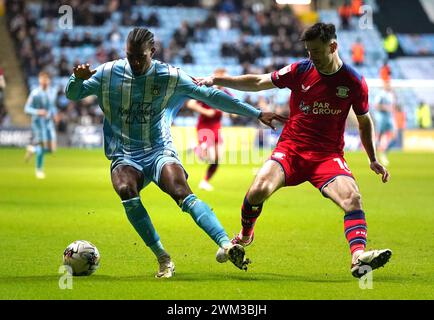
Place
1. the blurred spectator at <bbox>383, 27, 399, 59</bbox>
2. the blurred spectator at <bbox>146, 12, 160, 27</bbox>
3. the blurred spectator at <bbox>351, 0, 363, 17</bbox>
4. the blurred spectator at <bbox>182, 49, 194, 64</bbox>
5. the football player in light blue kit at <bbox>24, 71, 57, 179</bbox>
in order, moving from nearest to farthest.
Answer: the football player in light blue kit at <bbox>24, 71, 57, 179</bbox> → the blurred spectator at <bbox>182, 49, 194, 64</bbox> → the blurred spectator at <bbox>146, 12, 160, 27</bbox> → the blurred spectator at <bbox>383, 27, 399, 59</bbox> → the blurred spectator at <bbox>351, 0, 363, 17</bbox>

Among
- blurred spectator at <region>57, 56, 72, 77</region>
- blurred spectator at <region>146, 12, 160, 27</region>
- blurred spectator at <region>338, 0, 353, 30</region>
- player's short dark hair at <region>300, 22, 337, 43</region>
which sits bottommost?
player's short dark hair at <region>300, 22, 337, 43</region>

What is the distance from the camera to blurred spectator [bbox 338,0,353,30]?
38.2 m

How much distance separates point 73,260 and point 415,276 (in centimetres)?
298

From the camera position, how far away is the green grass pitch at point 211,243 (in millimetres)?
6938

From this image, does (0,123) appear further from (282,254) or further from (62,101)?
(282,254)

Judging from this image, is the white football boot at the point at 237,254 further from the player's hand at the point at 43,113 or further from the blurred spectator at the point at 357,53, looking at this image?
the blurred spectator at the point at 357,53

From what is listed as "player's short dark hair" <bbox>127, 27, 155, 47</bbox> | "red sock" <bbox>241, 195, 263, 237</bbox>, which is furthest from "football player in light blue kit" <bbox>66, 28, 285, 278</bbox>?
"red sock" <bbox>241, 195, 263, 237</bbox>

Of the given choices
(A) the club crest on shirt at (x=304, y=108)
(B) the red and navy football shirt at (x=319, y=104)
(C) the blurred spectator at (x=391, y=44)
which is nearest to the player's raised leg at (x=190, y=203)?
(B) the red and navy football shirt at (x=319, y=104)

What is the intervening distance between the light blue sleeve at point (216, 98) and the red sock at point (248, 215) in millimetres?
945

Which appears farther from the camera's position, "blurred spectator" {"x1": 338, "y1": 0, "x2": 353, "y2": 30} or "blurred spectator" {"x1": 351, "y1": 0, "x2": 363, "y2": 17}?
"blurred spectator" {"x1": 351, "y1": 0, "x2": 363, "y2": 17}

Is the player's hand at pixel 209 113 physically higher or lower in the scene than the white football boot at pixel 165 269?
higher

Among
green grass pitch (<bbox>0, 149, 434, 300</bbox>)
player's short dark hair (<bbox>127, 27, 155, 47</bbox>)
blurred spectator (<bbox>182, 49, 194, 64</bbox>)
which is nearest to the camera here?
green grass pitch (<bbox>0, 149, 434, 300</bbox>)

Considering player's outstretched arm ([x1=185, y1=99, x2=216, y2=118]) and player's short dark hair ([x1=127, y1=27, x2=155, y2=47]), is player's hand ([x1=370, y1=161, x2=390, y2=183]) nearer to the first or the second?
player's short dark hair ([x1=127, y1=27, x2=155, y2=47])

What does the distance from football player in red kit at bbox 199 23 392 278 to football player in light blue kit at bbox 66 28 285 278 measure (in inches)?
13.4
